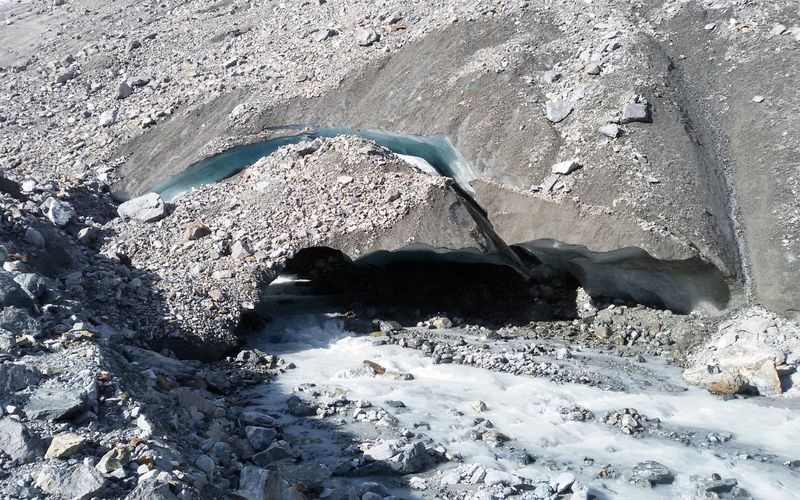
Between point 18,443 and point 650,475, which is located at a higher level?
point 650,475

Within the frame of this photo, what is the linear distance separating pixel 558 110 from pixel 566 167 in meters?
0.96

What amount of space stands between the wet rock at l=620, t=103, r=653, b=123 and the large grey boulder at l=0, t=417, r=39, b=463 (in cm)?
681

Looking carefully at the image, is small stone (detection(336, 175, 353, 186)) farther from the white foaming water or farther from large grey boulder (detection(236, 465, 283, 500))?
large grey boulder (detection(236, 465, 283, 500))

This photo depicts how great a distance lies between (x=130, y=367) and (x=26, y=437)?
1605mm

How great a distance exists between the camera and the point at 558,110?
31.9ft

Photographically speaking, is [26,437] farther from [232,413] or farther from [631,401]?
[631,401]

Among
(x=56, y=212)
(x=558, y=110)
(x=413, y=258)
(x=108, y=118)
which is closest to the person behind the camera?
(x=56, y=212)

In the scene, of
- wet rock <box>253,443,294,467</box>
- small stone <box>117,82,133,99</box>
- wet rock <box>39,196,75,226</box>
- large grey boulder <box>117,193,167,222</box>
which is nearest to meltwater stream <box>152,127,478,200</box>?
large grey boulder <box>117,193,167,222</box>

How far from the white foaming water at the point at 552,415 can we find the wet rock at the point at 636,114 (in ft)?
9.20

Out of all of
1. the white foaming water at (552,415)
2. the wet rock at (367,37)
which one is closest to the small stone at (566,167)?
the white foaming water at (552,415)

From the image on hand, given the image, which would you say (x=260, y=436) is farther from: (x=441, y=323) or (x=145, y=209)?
(x=145, y=209)

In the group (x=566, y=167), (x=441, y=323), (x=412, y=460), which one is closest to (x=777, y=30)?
(x=566, y=167)

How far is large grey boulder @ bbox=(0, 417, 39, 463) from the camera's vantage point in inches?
186

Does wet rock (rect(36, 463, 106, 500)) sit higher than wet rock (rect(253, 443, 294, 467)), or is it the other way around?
wet rock (rect(253, 443, 294, 467))
